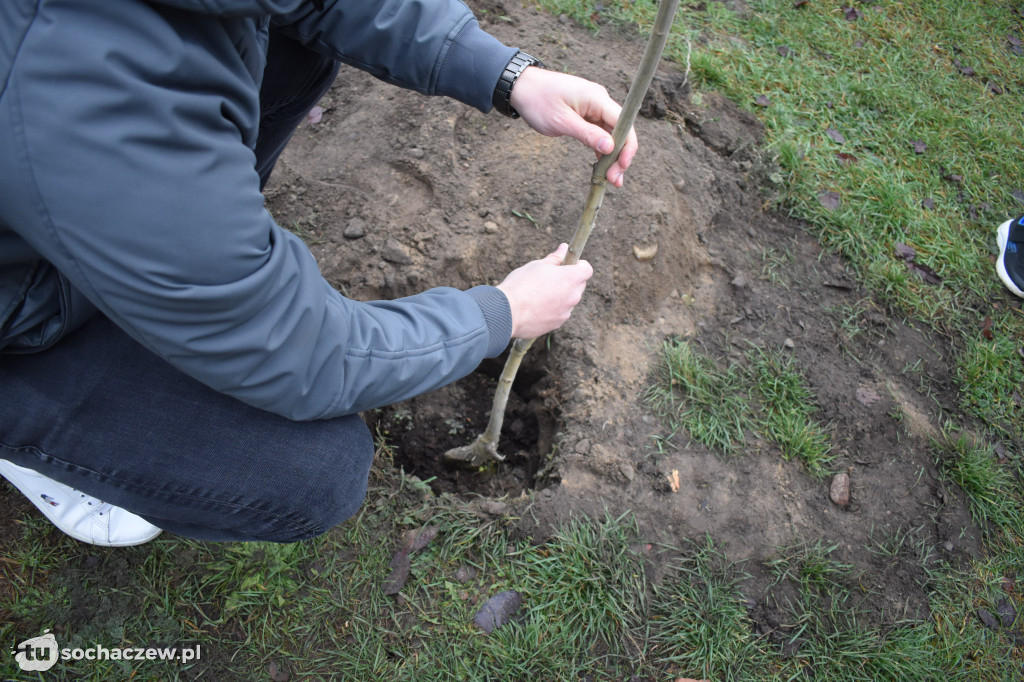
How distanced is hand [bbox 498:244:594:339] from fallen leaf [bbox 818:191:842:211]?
6.21 ft

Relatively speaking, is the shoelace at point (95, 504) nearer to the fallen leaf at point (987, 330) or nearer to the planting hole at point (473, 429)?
the planting hole at point (473, 429)

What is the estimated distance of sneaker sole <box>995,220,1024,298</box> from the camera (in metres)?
2.95

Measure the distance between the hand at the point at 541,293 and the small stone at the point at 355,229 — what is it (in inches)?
44.7

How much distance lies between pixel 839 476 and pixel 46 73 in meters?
2.58

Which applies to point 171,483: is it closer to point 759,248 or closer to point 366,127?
point 366,127

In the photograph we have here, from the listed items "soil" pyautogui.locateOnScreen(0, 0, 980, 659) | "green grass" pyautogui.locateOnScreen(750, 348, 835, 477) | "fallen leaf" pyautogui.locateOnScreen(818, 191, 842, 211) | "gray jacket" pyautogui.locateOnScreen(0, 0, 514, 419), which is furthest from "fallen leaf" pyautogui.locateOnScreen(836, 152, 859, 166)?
"gray jacket" pyautogui.locateOnScreen(0, 0, 514, 419)

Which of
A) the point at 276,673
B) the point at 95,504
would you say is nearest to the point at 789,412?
the point at 276,673

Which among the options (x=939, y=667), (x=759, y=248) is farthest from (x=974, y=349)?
(x=939, y=667)

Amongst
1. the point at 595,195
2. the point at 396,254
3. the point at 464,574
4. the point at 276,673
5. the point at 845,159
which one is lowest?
the point at 276,673

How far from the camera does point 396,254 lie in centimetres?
256

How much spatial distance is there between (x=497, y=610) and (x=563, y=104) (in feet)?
5.25

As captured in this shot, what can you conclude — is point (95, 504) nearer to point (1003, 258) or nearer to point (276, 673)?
point (276, 673)

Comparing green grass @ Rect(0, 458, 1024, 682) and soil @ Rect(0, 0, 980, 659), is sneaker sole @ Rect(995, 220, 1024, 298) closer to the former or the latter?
soil @ Rect(0, 0, 980, 659)

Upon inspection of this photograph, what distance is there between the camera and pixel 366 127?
300 centimetres
